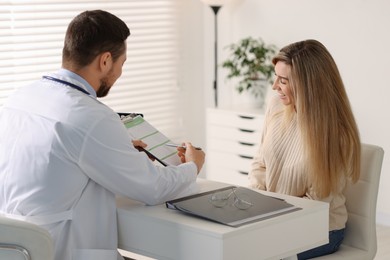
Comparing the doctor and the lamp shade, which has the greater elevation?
the lamp shade

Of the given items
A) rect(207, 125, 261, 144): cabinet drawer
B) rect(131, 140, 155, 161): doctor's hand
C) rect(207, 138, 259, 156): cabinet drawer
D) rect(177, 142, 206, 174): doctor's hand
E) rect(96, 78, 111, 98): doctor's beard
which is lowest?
rect(207, 138, 259, 156): cabinet drawer

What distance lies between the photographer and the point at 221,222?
2.46m

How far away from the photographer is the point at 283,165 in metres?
3.23

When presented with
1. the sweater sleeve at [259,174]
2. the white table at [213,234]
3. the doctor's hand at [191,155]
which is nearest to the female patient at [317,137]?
the sweater sleeve at [259,174]

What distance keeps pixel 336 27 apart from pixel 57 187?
3.23 meters

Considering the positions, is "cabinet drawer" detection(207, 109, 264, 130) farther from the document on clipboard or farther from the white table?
the white table

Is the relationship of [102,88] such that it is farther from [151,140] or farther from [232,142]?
[232,142]

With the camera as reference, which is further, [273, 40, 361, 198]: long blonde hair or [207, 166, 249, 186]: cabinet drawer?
[207, 166, 249, 186]: cabinet drawer

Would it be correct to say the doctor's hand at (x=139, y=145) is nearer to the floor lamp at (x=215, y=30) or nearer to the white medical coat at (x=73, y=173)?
the white medical coat at (x=73, y=173)

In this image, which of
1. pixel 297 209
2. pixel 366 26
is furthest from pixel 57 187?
pixel 366 26

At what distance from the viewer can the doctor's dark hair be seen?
2.68 meters

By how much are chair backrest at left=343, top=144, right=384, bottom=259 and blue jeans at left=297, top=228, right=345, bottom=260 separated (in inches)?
3.0

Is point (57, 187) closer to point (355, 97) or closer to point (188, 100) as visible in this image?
point (355, 97)

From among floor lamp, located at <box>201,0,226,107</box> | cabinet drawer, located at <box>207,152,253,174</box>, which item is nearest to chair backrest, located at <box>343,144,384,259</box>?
cabinet drawer, located at <box>207,152,253,174</box>
